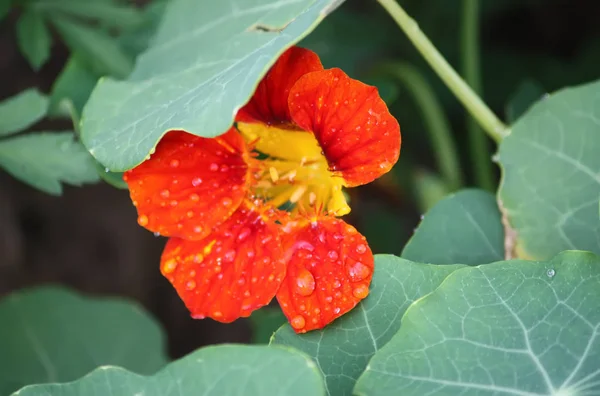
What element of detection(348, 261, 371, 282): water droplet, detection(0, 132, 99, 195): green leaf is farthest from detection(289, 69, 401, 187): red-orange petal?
detection(0, 132, 99, 195): green leaf

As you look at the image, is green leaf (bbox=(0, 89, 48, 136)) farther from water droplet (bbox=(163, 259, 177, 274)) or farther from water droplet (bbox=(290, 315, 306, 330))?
water droplet (bbox=(290, 315, 306, 330))

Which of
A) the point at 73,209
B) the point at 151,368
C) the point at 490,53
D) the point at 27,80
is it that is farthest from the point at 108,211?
the point at 490,53

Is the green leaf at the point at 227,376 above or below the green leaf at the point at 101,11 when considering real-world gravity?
below

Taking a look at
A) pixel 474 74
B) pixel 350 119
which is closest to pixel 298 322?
pixel 350 119

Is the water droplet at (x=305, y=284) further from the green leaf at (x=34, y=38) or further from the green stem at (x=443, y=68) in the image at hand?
the green leaf at (x=34, y=38)

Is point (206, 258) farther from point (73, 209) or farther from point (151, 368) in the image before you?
point (73, 209)

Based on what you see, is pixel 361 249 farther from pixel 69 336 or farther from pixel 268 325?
pixel 69 336

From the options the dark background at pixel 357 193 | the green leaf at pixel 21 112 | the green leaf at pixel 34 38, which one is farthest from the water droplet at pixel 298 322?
the dark background at pixel 357 193

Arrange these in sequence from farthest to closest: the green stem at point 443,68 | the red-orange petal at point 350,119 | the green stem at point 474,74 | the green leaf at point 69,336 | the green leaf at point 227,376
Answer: the green stem at point 474,74 → the green leaf at point 69,336 → the green stem at point 443,68 → the red-orange petal at point 350,119 → the green leaf at point 227,376
